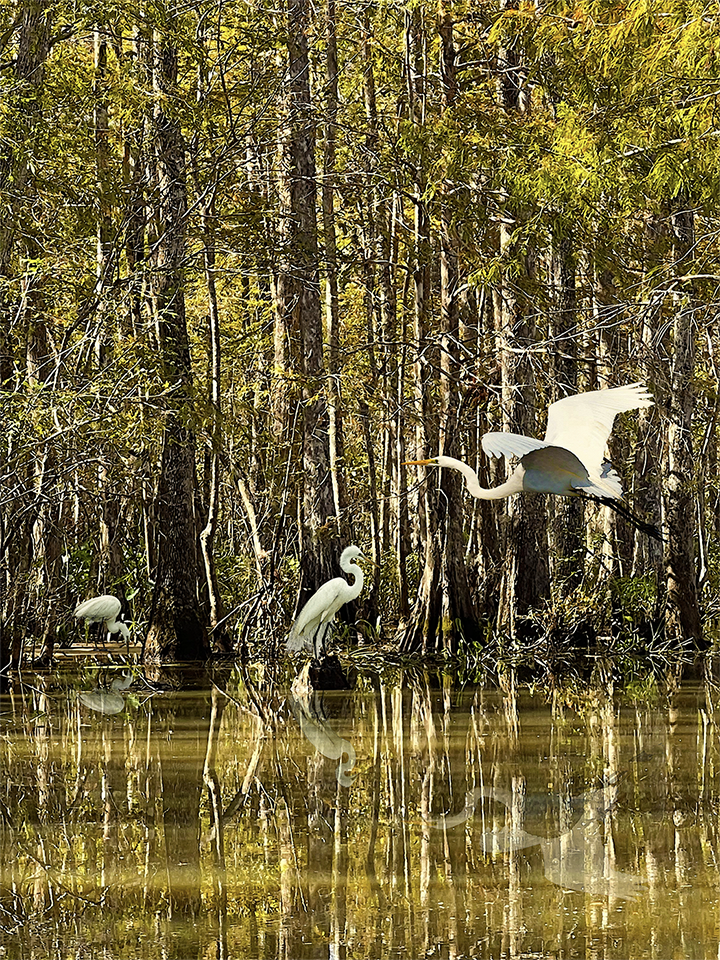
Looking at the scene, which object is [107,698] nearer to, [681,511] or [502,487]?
[502,487]

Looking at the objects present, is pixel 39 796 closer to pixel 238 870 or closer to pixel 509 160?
pixel 238 870

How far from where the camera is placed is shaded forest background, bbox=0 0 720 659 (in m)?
10.2

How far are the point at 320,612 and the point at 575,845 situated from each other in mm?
5554

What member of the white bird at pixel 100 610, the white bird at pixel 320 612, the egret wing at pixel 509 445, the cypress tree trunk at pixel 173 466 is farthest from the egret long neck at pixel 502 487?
the white bird at pixel 100 610

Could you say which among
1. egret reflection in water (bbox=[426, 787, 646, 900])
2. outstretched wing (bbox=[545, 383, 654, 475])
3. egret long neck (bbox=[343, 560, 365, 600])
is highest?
outstretched wing (bbox=[545, 383, 654, 475])

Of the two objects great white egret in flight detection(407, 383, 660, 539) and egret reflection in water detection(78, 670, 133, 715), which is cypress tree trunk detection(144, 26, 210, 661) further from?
great white egret in flight detection(407, 383, 660, 539)

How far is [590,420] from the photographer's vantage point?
303 inches

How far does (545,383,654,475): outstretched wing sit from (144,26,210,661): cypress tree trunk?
5.32m

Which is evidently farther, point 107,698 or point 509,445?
point 107,698

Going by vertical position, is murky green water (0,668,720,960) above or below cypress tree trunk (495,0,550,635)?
below

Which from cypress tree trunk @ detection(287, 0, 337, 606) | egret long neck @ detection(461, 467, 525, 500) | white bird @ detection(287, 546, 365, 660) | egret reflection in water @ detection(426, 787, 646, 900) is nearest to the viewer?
egret reflection in water @ detection(426, 787, 646, 900)

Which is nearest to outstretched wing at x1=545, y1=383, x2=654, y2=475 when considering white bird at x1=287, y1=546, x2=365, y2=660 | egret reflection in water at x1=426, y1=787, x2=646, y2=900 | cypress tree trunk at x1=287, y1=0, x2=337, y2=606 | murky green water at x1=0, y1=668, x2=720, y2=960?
murky green water at x1=0, y1=668, x2=720, y2=960

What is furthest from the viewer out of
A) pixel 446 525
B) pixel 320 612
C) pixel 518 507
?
pixel 518 507

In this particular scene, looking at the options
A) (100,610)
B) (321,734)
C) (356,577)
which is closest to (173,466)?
(100,610)
